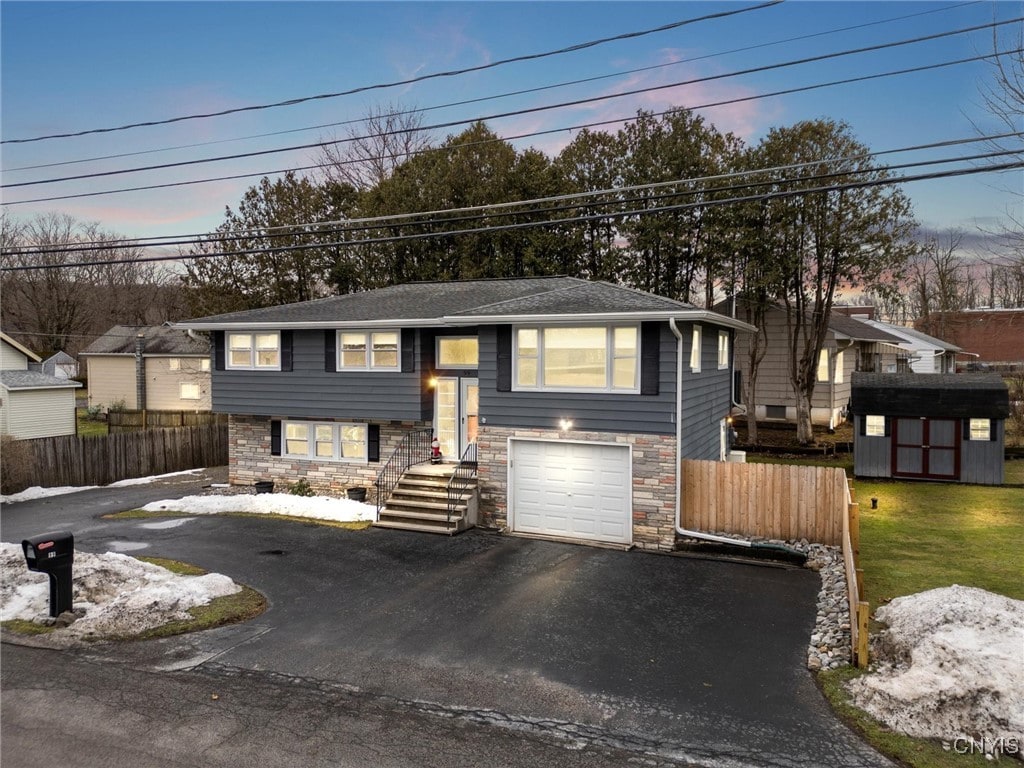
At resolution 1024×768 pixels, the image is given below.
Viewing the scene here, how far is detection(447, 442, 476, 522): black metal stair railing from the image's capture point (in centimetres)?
1535

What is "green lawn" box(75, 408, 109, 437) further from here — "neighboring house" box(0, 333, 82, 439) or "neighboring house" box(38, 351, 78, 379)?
"neighboring house" box(38, 351, 78, 379)

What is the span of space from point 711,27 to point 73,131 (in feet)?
40.4

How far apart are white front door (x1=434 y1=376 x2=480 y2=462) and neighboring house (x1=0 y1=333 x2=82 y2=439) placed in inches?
736

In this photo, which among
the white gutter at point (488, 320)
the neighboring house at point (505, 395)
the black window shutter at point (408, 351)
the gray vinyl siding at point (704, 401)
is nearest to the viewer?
the white gutter at point (488, 320)

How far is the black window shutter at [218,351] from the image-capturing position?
1941cm

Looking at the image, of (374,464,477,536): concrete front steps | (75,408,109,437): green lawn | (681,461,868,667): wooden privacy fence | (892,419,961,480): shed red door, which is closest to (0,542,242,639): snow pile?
(374,464,477,536): concrete front steps

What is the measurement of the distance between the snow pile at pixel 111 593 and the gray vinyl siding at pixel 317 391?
684 cm

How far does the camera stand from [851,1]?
1055 centimetres

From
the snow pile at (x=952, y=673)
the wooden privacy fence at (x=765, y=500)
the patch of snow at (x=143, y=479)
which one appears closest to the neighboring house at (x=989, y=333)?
the wooden privacy fence at (x=765, y=500)

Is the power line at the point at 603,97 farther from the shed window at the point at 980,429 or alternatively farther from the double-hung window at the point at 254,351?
the shed window at the point at 980,429

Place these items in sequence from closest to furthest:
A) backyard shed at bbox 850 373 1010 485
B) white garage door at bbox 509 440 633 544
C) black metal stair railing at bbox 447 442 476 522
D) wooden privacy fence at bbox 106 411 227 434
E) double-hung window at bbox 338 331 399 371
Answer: white garage door at bbox 509 440 633 544 → black metal stair railing at bbox 447 442 476 522 → double-hung window at bbox 338 331 399 371 → backyard shed at bbox 850 373 1010 485 → wooden privacy fence at bbox 106 411 227 434

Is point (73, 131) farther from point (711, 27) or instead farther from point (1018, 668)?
point (1018, 668)

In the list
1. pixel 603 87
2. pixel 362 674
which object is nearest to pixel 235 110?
pixel 603 87

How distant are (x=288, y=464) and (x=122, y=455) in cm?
734
